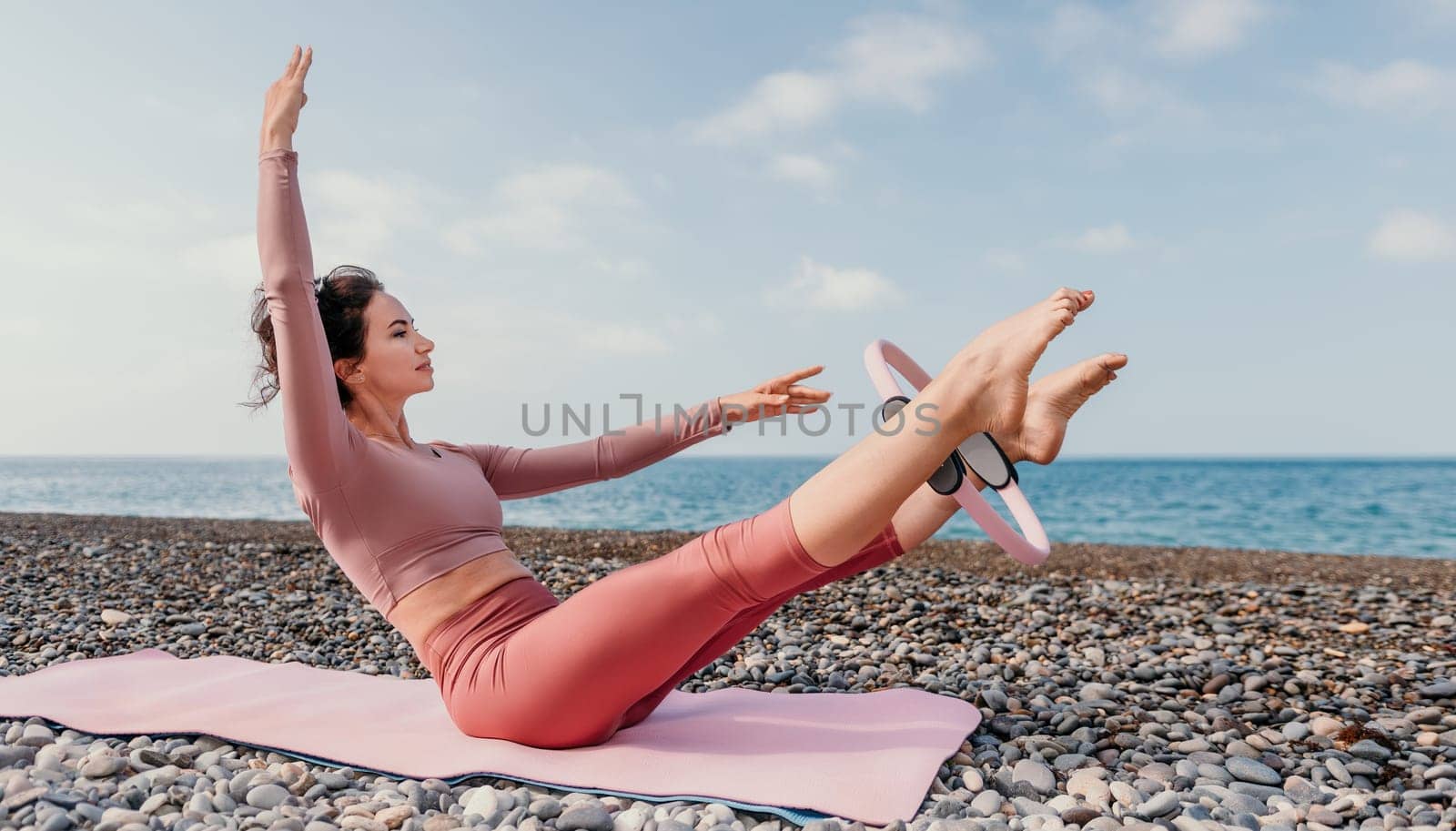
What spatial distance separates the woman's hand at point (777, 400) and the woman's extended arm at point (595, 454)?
0.07 m

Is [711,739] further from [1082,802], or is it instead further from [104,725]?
[104,725]

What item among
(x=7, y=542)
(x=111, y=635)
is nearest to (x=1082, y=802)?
(x=111, y=635)

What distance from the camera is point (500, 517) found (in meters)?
3.19

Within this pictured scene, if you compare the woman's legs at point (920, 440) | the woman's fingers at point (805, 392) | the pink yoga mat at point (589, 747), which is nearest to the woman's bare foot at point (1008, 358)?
the woman's legs at point (920, 440)

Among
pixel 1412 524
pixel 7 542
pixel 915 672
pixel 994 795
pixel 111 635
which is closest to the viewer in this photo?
pixel 994 795

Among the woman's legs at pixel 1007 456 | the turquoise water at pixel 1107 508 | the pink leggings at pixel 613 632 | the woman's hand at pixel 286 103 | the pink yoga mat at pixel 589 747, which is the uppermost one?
the woman's hand at pixel 286 103

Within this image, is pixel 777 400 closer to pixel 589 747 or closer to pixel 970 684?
pixel 589 747

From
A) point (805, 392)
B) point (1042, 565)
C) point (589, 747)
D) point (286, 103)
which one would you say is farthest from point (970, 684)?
point (1042, 565)

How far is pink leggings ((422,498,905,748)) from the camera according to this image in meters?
2.43

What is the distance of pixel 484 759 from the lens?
112 inches

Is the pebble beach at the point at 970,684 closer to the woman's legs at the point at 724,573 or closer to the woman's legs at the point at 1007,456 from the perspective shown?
the woman's legs at the point at 724,573

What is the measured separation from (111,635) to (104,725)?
7.84ft

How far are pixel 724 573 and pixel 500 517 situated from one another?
107cm

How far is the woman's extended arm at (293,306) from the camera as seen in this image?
97.3 inches
